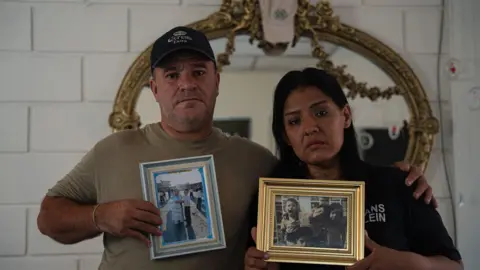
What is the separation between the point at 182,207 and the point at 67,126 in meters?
0.66

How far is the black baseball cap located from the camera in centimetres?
117

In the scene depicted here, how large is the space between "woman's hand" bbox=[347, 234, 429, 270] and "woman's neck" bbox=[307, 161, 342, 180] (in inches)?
7.3

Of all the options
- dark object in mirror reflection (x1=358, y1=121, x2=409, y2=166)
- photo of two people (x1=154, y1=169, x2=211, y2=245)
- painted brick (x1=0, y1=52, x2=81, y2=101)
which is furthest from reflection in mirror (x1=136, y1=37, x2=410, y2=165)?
photo of two people (x1=154, y1=169, x2=211, y2=245)

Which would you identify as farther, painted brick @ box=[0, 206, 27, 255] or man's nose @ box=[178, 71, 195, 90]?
painted brick @ box=[0, 206, 27, 255]

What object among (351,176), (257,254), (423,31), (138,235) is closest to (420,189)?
(351,176)

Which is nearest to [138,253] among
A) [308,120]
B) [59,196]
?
[59,196]

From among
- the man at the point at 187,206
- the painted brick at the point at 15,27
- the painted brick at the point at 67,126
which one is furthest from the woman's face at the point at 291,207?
the painted brick at the point at 15,27

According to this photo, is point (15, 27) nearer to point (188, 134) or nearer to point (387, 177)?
point (188, 134)

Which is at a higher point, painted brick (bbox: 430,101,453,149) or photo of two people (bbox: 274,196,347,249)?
painted brick (bbox: 430,101,453,149)

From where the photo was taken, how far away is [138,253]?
1.14 meters

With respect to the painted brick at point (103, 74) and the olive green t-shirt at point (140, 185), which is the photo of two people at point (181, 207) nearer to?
the olive green t-shirt at point (140, 185)

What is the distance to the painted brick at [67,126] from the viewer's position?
157 cm

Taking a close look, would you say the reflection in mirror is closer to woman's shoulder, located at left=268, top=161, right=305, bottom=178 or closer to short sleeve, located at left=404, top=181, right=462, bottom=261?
woman's shoulder, located at left=268, top=161, right=305, bottom=178

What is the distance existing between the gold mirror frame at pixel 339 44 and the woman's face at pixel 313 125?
0.52m
